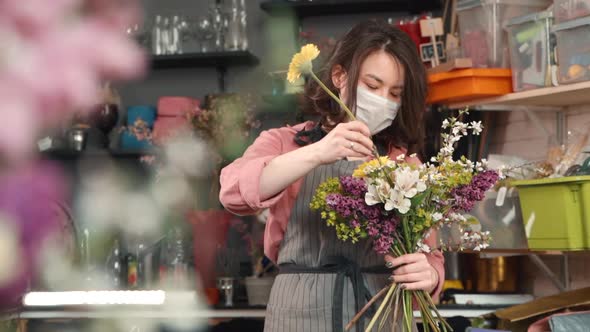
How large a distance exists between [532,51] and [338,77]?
1.18 metres

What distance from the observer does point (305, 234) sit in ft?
5.39

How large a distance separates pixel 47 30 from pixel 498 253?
284cm

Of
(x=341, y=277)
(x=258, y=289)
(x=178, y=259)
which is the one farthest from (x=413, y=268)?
(x=178, y=259)

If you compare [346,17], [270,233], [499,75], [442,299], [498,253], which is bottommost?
[442,299]

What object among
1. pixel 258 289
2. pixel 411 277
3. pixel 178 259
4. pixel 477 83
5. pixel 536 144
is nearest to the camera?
pixel 411 277

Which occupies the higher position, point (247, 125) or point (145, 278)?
point (247, 125)

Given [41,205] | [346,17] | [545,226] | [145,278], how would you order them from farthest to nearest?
[346,17] < [145,278] < [545,226] < [41,205]

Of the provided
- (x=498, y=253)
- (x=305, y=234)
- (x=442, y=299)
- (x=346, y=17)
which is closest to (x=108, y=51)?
(x=305, y=234)

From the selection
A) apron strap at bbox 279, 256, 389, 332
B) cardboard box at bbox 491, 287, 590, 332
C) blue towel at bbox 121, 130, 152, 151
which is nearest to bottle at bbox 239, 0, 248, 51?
blue towel at bbox 121, 130, 152, 151

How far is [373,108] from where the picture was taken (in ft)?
5.36

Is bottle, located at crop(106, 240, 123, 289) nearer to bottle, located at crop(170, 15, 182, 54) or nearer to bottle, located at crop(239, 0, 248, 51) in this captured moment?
bottle, located at crop(170, 15, 182, 54)

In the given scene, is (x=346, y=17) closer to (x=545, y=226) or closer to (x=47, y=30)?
(x=545, y=226)

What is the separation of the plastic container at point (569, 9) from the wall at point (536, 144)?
0.40m

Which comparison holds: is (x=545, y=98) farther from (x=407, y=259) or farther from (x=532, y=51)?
(x=407, y=259)
